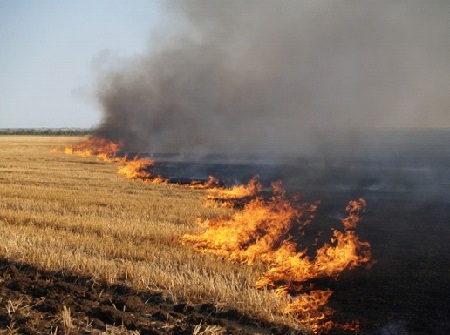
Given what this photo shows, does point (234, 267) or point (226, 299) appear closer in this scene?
point (226, 299)

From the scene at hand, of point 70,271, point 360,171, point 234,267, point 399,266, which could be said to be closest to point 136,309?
point 70,271

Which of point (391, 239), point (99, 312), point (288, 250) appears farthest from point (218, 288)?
point (391, 239)

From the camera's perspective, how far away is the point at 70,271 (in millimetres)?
7910

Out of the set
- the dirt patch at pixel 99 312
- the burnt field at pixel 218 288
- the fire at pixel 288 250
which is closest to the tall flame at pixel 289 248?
the fire at pixel 288 250

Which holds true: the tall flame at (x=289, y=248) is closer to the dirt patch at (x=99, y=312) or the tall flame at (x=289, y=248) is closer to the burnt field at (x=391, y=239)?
the burnt field at (x=391, y=239)

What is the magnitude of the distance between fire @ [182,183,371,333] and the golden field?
0.36 m

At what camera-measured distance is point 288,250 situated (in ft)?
33.7

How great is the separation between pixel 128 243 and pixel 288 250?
3.32 metres

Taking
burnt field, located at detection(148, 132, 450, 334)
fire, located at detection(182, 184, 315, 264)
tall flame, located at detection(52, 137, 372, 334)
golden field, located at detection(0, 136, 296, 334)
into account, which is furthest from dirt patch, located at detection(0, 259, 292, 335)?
fire, located at detection(182, 184, 315, 264)

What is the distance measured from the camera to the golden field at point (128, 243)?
7367 mm

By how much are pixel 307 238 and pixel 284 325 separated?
5498mm

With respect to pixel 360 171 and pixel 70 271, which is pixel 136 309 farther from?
pixel 360 171

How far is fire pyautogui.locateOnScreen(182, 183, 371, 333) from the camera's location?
7465mm

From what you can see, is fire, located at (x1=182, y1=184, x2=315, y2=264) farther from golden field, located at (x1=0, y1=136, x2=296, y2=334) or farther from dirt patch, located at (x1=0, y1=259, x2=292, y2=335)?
dirt patch, located at (x1=0, y1=259, x2=292, y2=335)
